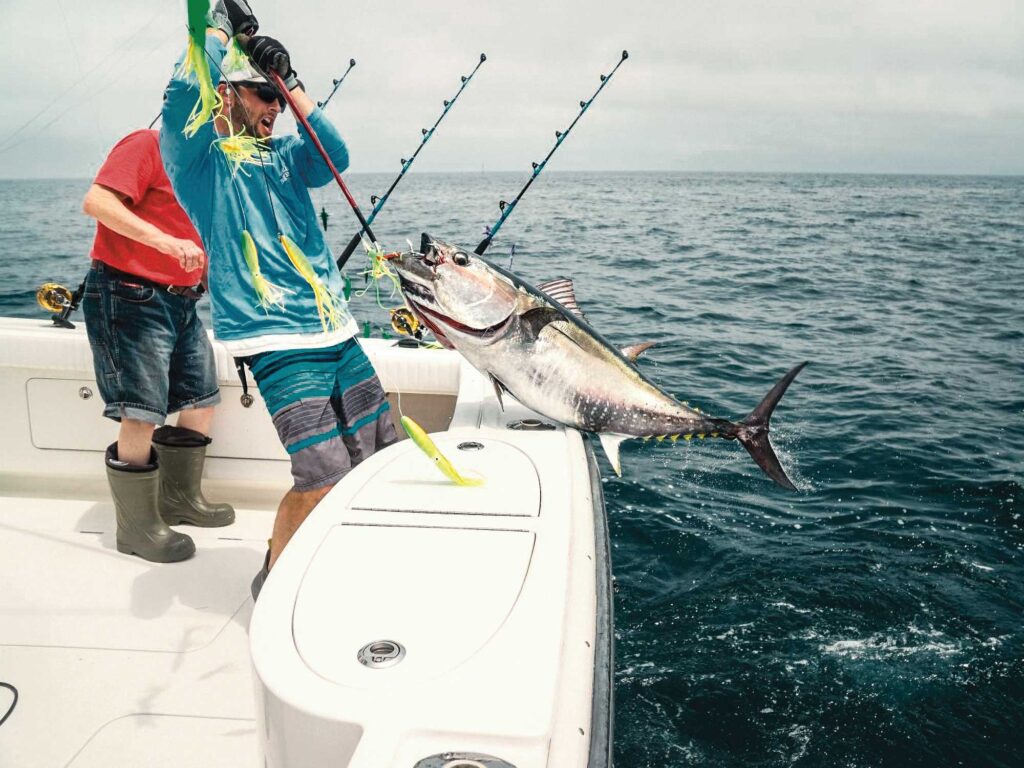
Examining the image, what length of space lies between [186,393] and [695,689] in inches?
102

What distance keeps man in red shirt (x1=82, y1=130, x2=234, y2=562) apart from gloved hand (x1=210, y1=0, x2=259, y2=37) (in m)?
0.54

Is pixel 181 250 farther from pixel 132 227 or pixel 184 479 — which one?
pixel 184 479

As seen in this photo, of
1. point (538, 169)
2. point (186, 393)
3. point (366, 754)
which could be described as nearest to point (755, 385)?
point (538, 169)

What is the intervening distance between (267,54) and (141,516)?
1.96m

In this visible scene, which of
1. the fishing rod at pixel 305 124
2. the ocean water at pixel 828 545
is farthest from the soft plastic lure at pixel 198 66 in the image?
the ocean water at pixel 828 545

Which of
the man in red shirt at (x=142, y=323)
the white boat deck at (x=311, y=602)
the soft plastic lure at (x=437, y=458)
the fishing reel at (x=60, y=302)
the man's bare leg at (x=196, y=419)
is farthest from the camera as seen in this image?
the fishing reel at (x=60, y=302)

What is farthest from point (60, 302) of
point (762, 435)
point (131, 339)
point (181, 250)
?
point (762, 435)

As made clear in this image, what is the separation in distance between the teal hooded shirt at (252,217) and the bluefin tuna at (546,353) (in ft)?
1.18

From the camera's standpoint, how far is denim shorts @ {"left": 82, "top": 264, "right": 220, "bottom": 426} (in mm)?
2826

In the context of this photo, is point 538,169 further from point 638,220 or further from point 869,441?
point 638,220

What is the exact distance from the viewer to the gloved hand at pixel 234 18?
2361 millimetres

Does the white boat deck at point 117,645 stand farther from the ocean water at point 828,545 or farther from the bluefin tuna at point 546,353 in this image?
the ocean water at point 828,545

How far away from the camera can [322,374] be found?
2.54 metres

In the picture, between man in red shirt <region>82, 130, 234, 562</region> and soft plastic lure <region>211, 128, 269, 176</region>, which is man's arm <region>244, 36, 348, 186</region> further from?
man in red shirt <region>82, 130, 234, 562</region>
